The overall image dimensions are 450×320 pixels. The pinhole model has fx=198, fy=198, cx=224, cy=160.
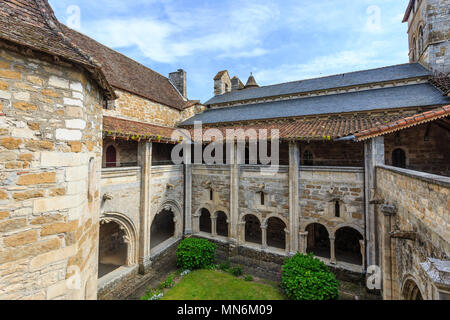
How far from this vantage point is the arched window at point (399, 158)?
9.15 metres

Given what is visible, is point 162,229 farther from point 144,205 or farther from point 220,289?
point 220,289

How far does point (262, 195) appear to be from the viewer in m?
10.1

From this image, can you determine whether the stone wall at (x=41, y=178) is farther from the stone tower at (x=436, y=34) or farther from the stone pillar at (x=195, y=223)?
→ the stone tower at (x=436, y=34)

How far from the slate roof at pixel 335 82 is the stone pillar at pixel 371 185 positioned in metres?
7.21

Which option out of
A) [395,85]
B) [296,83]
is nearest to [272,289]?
[395,85]

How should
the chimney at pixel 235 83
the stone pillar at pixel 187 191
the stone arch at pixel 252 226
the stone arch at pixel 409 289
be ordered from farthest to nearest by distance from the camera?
1. the chimney at pixel 235 83
2. the stone arch at pixel 252 226
3. the stone pillar at pixel 187 191
4. the stone arch at pixel 409 289

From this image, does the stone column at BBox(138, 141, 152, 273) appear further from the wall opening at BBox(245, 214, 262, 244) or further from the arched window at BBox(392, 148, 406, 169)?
the arched window at BBox(392, 148, 406, 169)

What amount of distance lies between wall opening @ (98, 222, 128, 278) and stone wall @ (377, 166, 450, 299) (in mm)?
10061

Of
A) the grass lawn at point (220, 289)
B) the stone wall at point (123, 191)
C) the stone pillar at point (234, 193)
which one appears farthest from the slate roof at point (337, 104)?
the grass lawn at point (220, 289)

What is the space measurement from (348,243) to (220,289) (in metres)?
7.89

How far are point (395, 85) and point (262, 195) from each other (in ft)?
33.8

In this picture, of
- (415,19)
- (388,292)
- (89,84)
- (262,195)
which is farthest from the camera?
(415,19)

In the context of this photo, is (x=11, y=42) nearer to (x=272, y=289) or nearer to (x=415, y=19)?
(x=272, y=289)

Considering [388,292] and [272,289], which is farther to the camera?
[272,289]
